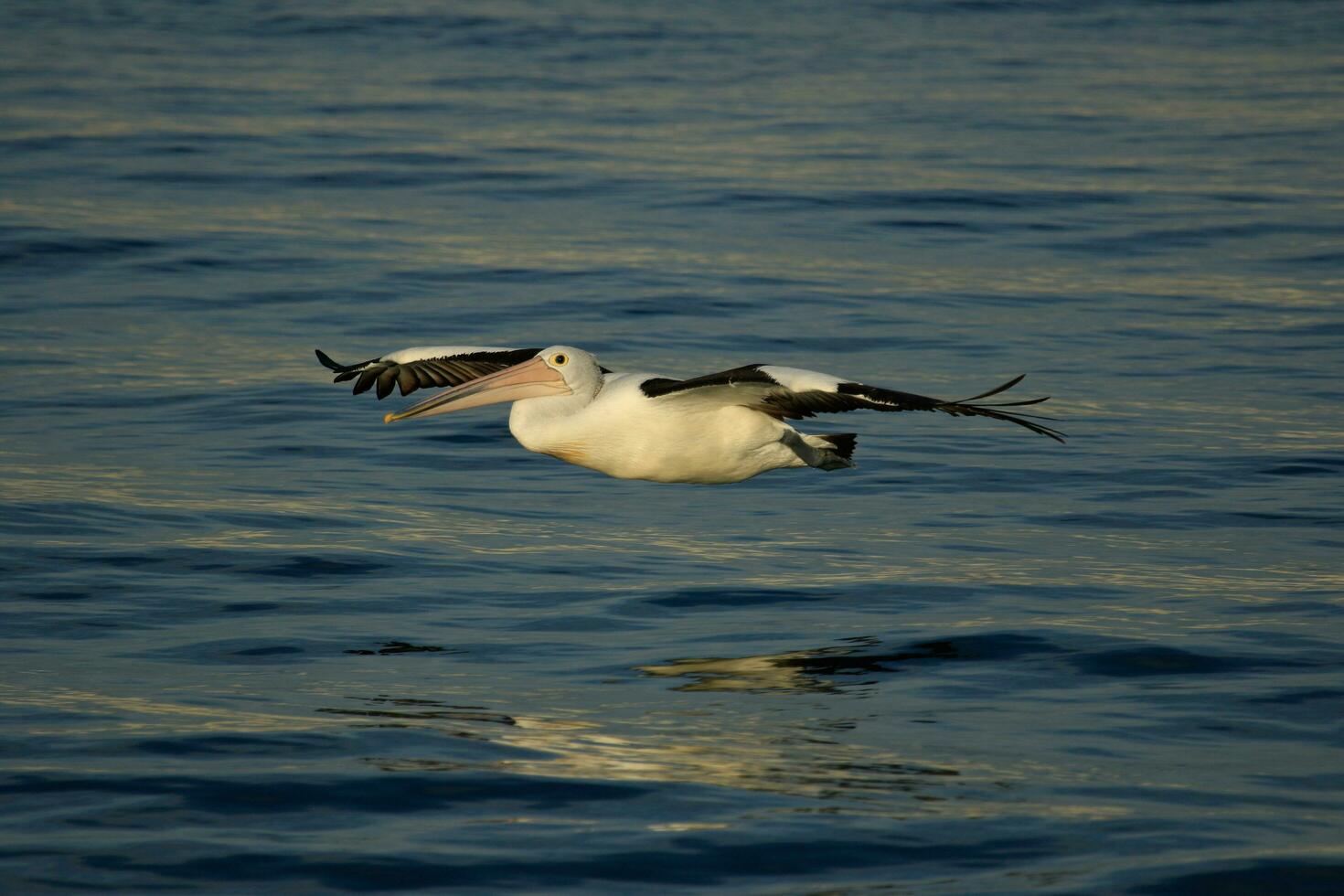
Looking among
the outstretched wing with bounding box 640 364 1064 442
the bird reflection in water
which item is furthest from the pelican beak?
the bird reflection in water

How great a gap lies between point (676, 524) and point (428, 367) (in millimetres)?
1892

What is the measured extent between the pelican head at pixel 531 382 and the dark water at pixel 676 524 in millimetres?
1033

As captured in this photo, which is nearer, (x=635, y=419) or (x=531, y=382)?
(x=635, y=419)

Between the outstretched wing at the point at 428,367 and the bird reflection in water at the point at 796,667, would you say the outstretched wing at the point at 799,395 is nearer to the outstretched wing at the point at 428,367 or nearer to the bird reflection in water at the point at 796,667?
the outstretched wing at the point at 428,367

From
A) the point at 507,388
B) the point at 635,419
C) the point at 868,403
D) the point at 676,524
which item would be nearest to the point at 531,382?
the point at 507,388

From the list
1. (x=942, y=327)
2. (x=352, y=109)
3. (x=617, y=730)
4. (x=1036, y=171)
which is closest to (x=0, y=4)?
(x=352, y=109)

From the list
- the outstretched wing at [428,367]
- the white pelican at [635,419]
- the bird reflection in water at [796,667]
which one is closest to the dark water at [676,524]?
the bird reflection in water at [796,667]

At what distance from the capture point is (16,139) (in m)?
25.3

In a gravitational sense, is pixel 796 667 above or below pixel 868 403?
below

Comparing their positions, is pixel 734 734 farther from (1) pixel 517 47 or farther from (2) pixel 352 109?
(1) pixel 517 47

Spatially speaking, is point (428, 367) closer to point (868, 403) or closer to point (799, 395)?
point (799, 395)

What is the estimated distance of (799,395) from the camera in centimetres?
904

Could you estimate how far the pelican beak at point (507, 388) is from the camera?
32.0ft

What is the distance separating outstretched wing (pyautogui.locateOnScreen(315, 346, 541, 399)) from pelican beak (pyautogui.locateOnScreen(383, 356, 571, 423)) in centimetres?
35
